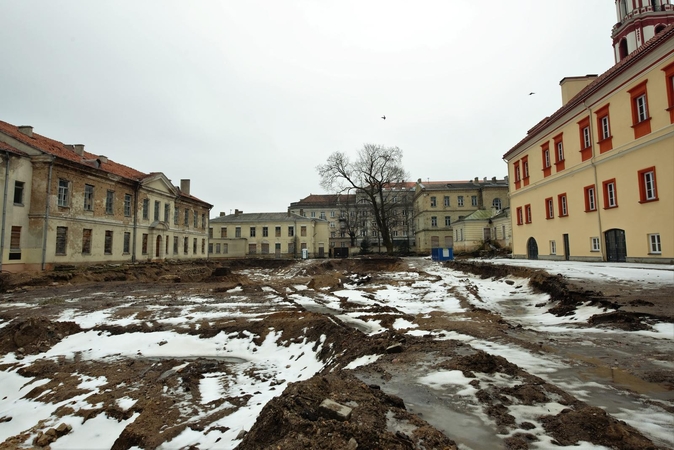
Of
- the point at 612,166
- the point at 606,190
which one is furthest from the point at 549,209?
the point at 612,166

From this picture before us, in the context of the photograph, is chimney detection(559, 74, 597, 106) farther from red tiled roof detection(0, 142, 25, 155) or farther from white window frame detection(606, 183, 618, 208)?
red tiled roof detection(0, 142, 25, 155)

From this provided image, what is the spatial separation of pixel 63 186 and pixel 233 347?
2375 cm

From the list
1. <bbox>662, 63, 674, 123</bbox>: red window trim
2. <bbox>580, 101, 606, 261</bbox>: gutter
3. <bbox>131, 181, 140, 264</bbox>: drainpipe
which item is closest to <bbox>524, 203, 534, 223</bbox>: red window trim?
<bbox>580, 101, 606, 261</bbox>: gutter

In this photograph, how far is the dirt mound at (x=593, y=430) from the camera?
262 cm

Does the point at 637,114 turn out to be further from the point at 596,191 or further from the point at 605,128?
the point at 596,191

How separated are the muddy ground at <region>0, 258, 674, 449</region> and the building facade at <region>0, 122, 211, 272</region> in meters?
12.9

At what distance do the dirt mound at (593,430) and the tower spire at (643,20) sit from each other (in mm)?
33641

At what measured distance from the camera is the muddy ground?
2836mm

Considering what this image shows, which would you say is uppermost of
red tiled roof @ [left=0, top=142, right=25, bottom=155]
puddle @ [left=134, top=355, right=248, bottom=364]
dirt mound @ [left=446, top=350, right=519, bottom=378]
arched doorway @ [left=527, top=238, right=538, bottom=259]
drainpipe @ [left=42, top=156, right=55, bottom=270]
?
red tiled roof @ [left=0, top=142, right=25, bottom=155]

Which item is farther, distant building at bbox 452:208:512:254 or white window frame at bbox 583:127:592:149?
distant building at bbox 452:208:512:254

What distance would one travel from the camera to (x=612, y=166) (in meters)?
16.6

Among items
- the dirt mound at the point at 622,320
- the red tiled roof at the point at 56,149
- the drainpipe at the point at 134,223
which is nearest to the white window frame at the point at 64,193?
the red tiled roof at the point at 56,149

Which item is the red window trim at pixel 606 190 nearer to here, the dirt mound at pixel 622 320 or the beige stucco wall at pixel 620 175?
the beige stucco wall at pixel 620 175

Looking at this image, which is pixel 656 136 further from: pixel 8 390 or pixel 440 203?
pixel 440 203
